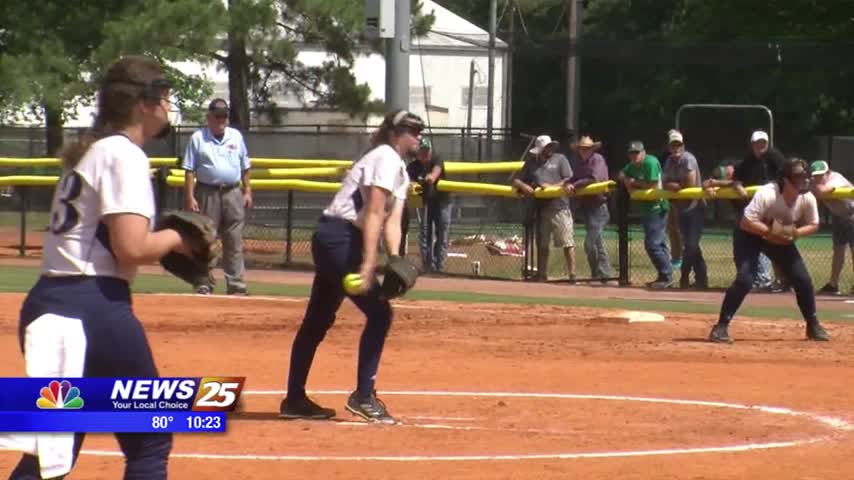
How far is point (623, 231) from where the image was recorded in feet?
68.1

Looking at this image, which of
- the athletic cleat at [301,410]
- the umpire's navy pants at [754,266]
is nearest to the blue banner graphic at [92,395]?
the athletic cleat at [301,410]

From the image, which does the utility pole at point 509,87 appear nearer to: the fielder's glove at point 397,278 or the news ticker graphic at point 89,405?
the fielder's glove at point 397,278

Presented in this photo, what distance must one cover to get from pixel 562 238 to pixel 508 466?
12341mm

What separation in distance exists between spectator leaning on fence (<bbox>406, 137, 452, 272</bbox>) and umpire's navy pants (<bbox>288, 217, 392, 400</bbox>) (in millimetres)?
11600

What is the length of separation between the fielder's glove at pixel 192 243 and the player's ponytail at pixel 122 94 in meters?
0.38

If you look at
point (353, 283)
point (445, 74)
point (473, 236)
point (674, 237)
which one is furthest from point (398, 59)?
point (445, 74)

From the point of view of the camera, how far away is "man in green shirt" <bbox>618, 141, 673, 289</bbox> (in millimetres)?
20312

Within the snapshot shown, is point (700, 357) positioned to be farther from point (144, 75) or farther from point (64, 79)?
point (64, 79)

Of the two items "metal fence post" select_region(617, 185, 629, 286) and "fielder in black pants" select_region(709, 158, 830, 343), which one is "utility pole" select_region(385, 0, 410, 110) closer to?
"metal fence post" select_region(617, 185, 629, 286)

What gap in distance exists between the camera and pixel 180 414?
19.4 ft

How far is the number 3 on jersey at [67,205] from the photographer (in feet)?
18.9

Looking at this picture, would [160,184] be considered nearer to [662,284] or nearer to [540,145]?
[540,145]

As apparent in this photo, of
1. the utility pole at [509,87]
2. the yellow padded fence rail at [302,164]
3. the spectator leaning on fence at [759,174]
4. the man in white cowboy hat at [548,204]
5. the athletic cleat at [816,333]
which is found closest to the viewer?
the athletic cleat at [816,333]

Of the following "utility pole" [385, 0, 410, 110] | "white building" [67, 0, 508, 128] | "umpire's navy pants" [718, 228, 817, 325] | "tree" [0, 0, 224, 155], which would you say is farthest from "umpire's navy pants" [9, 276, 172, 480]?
"white building" [67, 0, 508, 128]
